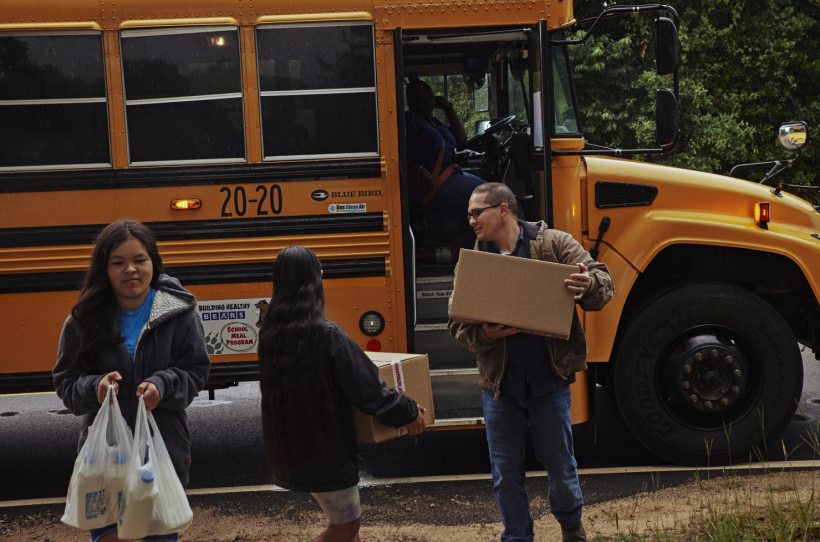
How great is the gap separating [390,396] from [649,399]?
2.29 meters

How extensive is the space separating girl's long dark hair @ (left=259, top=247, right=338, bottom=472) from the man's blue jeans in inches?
31.0

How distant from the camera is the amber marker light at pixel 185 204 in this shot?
439 cm

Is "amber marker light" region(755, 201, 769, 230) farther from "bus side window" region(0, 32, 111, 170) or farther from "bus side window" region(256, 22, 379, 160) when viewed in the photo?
"bus side window" region(0, 32, 111, 170)

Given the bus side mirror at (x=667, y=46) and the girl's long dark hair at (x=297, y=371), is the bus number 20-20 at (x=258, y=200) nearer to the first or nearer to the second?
the girl's long dark hair at (x=297, y=371)

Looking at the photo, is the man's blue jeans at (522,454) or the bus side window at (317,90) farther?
the bus side window at (317,90)

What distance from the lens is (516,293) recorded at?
2.98 meters

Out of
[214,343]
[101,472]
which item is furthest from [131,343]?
[214,343]

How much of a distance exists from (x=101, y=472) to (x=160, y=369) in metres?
0.41

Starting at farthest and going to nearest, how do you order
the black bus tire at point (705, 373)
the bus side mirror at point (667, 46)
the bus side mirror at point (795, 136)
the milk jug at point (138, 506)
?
the bus side mirror at point (795, 136) < the black bus tire at point (705, 373) < the bus side mirror at point (667, 46) < the milk jug at point (138, 506)

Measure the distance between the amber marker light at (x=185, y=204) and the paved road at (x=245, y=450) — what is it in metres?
1.76

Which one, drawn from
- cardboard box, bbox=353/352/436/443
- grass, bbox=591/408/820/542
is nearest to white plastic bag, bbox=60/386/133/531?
cardboard box, bbox=353/352/436/443

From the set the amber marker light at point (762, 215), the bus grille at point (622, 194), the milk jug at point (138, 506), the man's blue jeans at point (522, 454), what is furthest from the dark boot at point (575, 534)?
the amber marker light at point (762, 215)

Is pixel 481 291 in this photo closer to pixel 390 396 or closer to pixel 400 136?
pixel 390 396

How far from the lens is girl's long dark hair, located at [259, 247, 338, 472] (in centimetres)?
267
